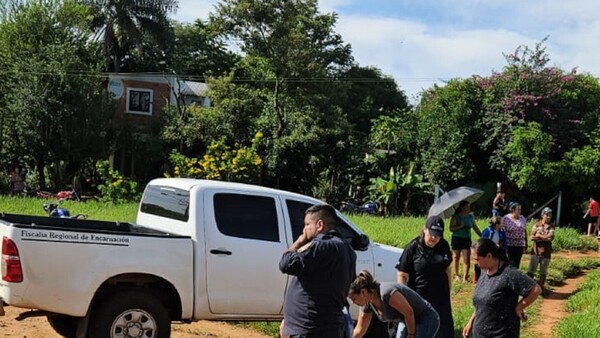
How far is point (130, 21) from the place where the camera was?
3728cm

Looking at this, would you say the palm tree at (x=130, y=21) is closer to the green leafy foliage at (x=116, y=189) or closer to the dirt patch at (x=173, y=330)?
the green leafy foliage at (x=116, y=189)

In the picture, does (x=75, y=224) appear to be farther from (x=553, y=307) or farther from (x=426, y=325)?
(x=553, y=307)

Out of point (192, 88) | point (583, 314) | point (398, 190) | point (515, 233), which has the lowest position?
point (583, 314)

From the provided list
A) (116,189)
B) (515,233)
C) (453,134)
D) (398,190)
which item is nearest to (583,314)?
(515,233)

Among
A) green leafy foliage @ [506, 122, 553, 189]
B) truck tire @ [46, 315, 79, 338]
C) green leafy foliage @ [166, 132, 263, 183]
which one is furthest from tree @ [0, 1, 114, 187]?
truck tire @ [46, 315, 79, 338]

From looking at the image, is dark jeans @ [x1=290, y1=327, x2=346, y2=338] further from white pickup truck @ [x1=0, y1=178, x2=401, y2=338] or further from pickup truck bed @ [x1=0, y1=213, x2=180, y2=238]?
pickup truck bed @ [x1=0, y1=213, x2=180, y2=238]

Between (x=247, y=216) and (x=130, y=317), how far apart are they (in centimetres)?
161

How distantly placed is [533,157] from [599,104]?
4072 mm

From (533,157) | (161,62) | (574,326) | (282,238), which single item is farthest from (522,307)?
(161,62)

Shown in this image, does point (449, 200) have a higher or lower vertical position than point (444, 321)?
higher

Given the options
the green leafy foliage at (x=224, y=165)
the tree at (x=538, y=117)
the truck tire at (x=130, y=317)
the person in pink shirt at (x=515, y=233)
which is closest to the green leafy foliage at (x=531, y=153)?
the tree at (x=538, y=117)

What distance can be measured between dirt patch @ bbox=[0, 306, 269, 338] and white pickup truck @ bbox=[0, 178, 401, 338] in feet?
2.88

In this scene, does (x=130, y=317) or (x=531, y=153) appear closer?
(x=130, y=317)

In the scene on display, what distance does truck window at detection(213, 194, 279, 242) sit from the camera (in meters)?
7.32
